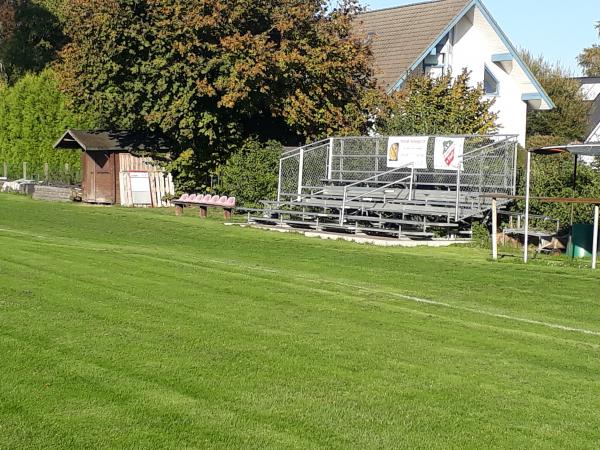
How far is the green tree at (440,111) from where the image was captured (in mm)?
31797

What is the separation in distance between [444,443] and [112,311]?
5.48 m

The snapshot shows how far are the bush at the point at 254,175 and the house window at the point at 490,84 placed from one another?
15745 mm

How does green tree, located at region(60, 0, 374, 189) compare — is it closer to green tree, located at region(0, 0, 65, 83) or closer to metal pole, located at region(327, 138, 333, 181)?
metal pole, located at region(327, 138, 333, 181)

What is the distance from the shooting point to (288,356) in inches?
351

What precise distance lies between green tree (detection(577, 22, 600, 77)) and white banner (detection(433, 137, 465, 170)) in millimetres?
75540

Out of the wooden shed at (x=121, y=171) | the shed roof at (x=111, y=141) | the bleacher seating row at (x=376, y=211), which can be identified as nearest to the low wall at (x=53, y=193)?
the wooden shed at (x=121, y=171)

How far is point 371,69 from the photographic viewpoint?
A: 36969 millimetres

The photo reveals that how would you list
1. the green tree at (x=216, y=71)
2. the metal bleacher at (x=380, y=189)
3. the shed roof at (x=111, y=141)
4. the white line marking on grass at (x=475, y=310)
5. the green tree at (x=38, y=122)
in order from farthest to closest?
1. the green tree at (x=38, y=122)
2. the shed roof at (x=111, y=141)
3. the green tree at (x=216, y=71)
4. the metal bleacher at (x=380, y=189)
5. the white line marking on grass at (x=475, y=310)

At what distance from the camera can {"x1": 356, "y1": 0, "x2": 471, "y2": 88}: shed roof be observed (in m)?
40.9

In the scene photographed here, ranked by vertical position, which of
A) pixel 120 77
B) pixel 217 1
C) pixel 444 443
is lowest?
pixel 444 443

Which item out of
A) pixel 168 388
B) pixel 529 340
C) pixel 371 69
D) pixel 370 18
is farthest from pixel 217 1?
pixel 168 388

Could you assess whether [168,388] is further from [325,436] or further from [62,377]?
[325,436]

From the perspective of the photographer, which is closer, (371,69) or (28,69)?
(371,69)

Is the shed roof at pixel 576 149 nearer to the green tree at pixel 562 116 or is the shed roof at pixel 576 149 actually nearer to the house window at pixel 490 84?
the house window at pixel 490 84
